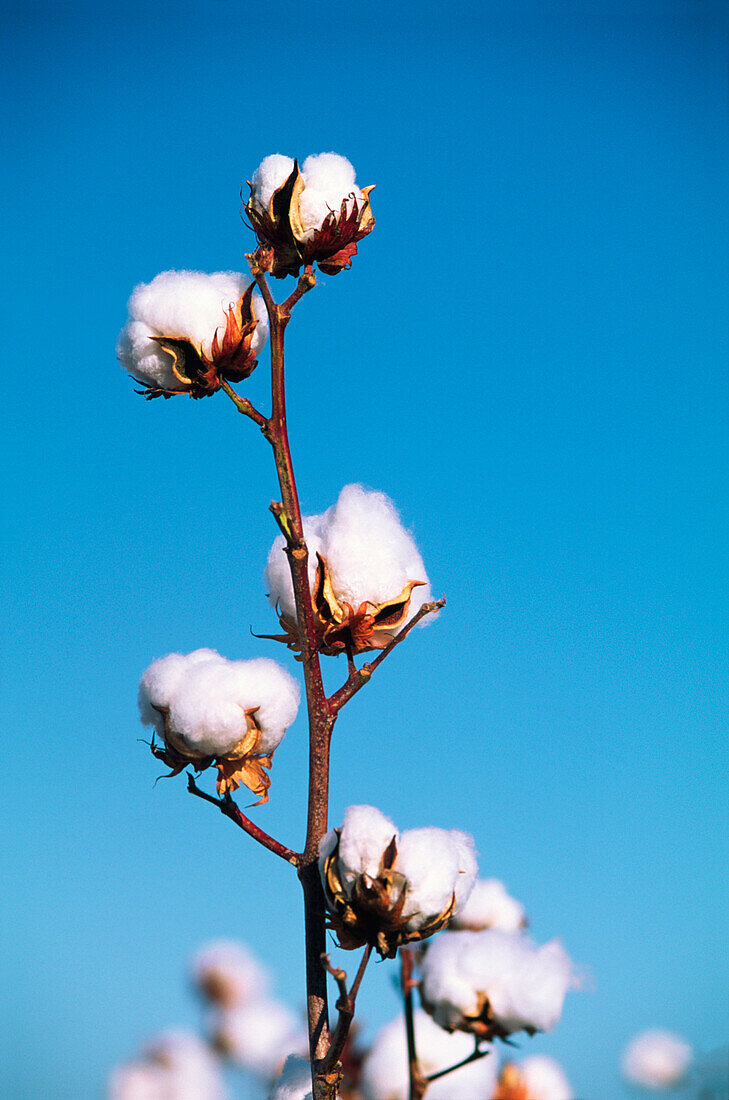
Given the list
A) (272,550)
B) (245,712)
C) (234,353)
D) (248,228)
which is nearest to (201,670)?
(245,712)

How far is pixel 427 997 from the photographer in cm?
90

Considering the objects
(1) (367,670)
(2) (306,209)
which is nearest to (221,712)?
(1) (367,670)

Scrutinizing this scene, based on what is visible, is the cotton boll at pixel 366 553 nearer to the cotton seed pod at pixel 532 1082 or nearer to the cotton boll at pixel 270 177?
the cotton boll at pixel 270 177

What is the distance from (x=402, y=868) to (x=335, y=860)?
58 millimetres

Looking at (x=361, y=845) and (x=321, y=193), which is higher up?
(x=321, y=193)

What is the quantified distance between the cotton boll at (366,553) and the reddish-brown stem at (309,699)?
0.17 ft

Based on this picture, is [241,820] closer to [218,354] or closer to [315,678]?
[315,678]

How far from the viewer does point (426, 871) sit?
83cm

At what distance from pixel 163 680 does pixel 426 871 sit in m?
0.31

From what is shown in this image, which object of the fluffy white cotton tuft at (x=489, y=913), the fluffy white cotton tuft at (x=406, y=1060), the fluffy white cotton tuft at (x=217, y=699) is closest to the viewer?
the fluffy white cotton tuft at (x=217, y=699)

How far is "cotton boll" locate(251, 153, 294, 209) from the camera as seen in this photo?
1010 millimetres

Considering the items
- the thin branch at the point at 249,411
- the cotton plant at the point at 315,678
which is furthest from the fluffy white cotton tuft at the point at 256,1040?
the thin branch at the point at 249,411

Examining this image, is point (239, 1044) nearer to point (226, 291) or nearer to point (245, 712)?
point (245, 712)

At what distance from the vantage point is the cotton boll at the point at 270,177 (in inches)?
39.8
